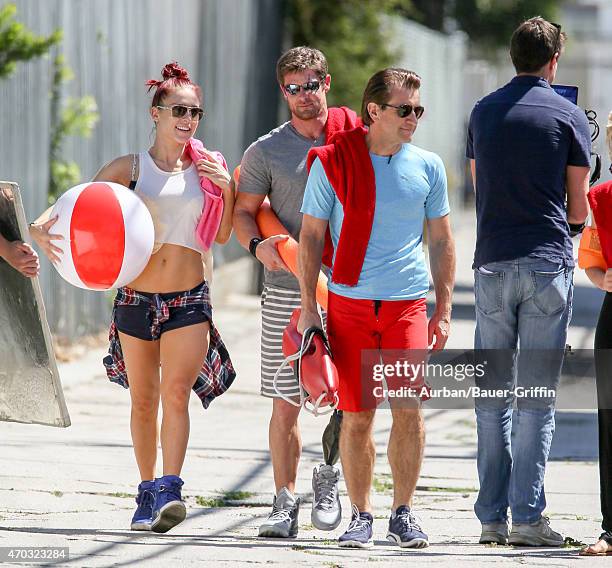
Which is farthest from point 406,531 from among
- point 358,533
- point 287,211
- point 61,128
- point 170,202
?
point 61,128

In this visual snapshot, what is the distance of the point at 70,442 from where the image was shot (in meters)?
8.05

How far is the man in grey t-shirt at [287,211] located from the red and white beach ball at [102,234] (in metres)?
0.50

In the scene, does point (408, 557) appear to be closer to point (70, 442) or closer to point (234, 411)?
point (70, 442)

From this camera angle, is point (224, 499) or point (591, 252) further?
point (224, 499)

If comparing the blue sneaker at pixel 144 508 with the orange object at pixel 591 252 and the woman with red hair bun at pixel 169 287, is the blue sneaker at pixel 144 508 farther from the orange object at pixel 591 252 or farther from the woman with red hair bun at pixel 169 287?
the orange object at pixel 591 252

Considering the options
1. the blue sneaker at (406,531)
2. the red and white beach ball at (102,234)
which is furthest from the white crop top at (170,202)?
the blue sneaker at (406,531)

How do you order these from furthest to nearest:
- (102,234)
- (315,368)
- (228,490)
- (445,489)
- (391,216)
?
(445,489) < (228,490) < (102,234) < (391,216) < (315,368)

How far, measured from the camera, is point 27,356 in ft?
19.7

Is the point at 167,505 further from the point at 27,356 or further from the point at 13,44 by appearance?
the point at 13,44

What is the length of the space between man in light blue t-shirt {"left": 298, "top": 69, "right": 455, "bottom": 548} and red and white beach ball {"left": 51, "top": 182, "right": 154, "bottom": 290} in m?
0.69

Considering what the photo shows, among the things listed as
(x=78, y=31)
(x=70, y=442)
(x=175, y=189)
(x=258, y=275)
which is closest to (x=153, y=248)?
(x=175, y=189)

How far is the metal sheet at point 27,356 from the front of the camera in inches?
235

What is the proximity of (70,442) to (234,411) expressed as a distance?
1.67 m

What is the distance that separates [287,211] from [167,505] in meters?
1.36
